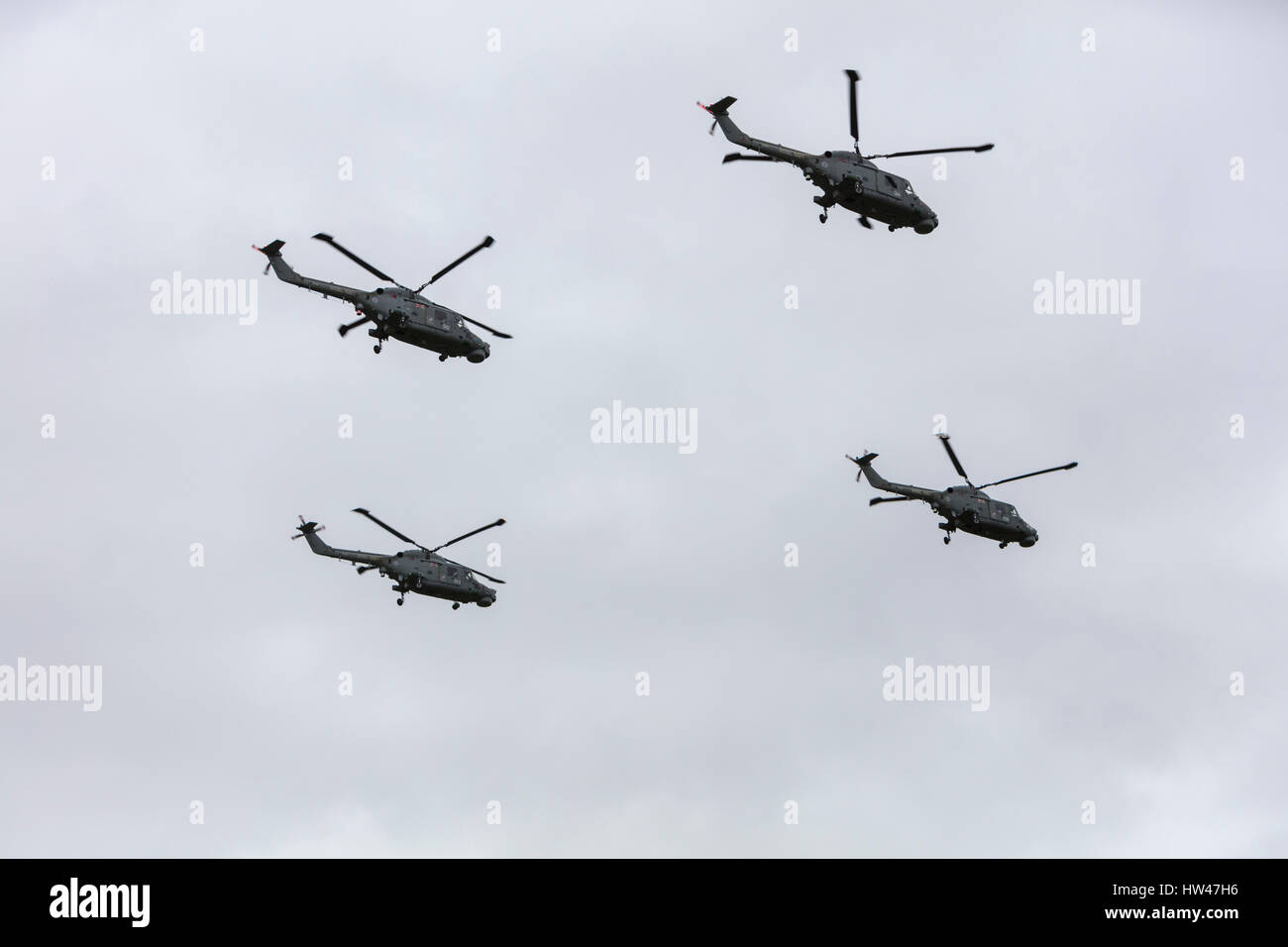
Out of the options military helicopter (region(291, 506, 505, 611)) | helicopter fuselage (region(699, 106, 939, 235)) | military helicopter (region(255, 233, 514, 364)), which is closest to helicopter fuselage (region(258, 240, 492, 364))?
military helicopter (region(255, 233, 514, 364))

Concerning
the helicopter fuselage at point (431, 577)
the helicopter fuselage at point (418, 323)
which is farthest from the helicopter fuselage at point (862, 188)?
the helicopter fuselage at point (431, 577)

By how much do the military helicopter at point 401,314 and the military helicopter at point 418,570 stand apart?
8.42 metres

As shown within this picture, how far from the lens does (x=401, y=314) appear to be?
8694cm

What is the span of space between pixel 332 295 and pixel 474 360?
→ 856cm

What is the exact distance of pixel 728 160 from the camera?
76.8m

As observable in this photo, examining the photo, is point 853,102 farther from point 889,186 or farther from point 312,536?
point 312,536

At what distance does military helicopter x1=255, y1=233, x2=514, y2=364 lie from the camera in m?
86.3

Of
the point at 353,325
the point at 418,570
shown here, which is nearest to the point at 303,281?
the point at 353,325

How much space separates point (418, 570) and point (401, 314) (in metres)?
12.4

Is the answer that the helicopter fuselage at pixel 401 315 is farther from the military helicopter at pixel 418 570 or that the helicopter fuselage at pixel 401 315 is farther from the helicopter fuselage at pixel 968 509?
the helicopter fuselage at pixel 968 509
